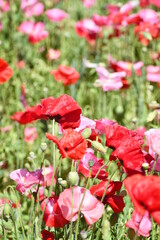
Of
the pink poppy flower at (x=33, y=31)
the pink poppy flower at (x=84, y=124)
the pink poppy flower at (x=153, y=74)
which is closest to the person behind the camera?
the pink poppy flower at (x=84, y=124)

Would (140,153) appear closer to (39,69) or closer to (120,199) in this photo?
(120,199)

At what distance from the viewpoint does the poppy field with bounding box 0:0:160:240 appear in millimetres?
979

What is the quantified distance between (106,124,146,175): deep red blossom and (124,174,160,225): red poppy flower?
171 mm

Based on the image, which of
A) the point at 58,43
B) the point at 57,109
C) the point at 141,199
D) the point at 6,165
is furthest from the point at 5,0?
A: the point at 141,199

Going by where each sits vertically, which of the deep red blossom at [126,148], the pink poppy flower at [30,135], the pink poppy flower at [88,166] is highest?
the deep red blossom at [126,148]

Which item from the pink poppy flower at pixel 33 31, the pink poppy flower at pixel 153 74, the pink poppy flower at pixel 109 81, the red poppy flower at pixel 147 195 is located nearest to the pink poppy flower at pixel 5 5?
the pink poppy flower at pixel 33 31

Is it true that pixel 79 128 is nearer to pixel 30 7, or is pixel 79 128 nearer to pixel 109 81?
pixel 109 81

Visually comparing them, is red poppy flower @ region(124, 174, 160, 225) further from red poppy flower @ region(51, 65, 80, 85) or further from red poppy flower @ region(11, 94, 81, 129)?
red poppy flower @ region(51, 65, 80, 85)

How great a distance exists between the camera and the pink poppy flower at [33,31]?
2699mm

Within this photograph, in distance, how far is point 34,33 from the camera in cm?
273

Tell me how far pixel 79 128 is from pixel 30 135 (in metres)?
0.88

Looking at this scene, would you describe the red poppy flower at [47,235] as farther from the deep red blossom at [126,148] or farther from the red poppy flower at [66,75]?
the red poppy flower at [66,75]

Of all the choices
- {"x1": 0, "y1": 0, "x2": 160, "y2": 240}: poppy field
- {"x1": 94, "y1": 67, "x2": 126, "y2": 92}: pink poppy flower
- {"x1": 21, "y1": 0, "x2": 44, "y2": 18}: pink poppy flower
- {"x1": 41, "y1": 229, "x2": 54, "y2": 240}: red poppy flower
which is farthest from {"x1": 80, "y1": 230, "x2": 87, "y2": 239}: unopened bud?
{"x1": 21, "y1": 0, "x2": 44, "y2": 18}: pink poppy flower

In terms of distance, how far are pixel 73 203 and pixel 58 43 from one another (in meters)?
2.25
